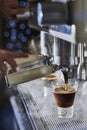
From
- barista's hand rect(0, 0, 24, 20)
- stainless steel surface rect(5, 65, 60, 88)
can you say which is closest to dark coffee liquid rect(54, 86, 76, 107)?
stainless steel surface rect(5, 65, 60, 88)

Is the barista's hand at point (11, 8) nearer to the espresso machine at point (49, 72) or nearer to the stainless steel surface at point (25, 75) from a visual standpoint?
the espresso machine at point (49, 72)

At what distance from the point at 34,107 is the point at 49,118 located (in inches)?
6.0

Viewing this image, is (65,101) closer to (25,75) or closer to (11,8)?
(25,75)

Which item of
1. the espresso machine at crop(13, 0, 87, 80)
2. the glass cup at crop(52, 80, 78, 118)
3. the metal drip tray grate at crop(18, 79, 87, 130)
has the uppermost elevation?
the espresso machine at crop(13, 0, 87, 80)

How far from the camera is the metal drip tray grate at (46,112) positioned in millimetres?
984

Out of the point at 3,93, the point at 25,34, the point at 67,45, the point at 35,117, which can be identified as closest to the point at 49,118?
the point at 35,117

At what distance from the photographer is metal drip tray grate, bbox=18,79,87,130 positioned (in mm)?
984

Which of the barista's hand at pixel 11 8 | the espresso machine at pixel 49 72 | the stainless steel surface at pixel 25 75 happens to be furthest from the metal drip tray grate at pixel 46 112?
the barista's hand at pixel 11 8

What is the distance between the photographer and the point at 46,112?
43.9 inches

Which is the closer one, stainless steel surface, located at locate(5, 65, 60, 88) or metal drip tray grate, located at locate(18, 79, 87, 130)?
metal drip tray grate, located at locate(18, 79, 87, 130)

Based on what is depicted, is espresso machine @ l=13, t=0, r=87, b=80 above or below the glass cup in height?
above

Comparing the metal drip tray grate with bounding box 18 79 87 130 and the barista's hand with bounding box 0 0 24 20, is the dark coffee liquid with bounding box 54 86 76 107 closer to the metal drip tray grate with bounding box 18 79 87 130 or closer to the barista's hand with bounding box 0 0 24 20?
the metal drip tray grate with bounding box 18 79 87 130

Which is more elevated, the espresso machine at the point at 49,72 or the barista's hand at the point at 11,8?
the barista's hand at the point at 11,8

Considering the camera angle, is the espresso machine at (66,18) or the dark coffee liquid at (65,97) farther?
the dark coffee liquid at (65,97)
